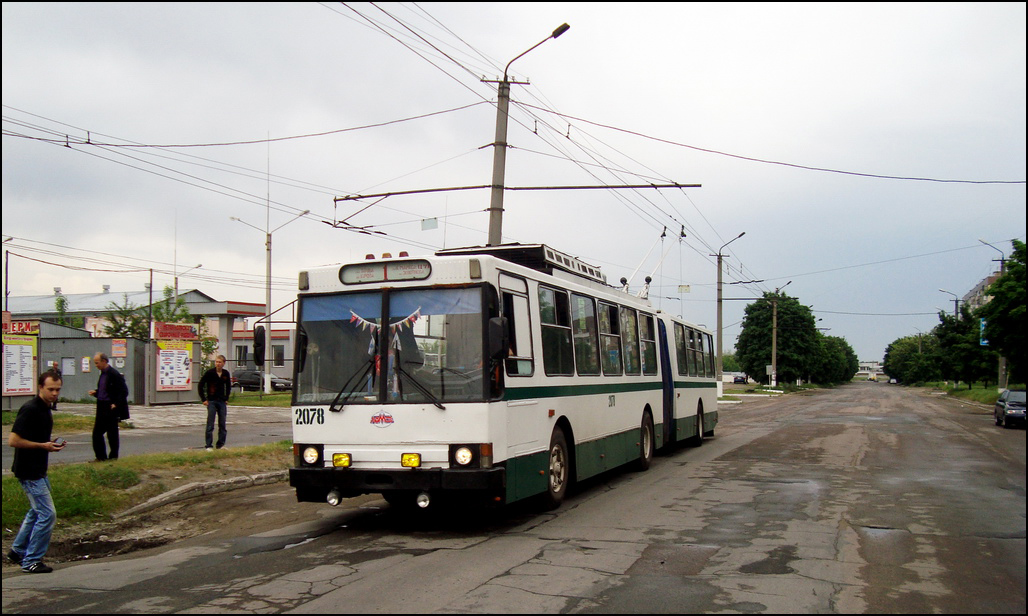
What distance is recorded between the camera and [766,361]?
286ft

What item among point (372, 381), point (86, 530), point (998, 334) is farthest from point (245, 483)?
point (998, 334)

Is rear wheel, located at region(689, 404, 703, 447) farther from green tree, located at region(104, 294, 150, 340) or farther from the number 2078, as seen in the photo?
green tree, located at region(104, 294, 150, 340)

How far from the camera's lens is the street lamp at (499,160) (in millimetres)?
17328

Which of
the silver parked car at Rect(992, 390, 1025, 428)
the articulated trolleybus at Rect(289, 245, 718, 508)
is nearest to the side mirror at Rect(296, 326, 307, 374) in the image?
the articulated trolleybus at Rect(289, 245, 718, 508)

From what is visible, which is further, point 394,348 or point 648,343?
point 648,343

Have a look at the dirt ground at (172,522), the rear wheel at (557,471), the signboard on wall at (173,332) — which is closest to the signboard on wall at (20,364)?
the signboard on wall at (173,332)

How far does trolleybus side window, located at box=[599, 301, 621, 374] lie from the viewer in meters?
12.3

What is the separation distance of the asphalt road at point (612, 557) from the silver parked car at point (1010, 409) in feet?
64.3

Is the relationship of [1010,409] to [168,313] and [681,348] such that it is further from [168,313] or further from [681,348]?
[168,313]

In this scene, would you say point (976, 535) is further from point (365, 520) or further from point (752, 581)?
point (365, 520)

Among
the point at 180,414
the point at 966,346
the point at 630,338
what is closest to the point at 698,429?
the point at 630,338

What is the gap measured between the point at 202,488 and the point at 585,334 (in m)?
5.80

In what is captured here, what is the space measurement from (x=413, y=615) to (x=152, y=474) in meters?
7.53

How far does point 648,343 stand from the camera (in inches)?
597
